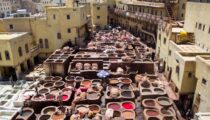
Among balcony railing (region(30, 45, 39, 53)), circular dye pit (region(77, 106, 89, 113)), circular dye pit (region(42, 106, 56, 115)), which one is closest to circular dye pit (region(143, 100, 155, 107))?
circular dye pit (region(77, 106, 89, 113))

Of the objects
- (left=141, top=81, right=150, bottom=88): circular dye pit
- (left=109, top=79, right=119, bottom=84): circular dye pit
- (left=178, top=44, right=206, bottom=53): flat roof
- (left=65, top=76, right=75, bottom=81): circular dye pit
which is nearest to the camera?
(left=178, top=44, right=206, bottom=53): flat roof

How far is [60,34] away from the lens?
48.5 meters

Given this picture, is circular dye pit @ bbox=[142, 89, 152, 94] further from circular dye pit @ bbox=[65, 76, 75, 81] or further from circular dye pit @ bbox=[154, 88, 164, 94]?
circular dye pit @ bbox=[65, 76, 75, 81]

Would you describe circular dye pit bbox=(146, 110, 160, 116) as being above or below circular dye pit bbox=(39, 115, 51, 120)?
above

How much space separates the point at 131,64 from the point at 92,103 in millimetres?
11731

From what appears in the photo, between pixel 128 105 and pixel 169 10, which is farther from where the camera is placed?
pixel 169 10

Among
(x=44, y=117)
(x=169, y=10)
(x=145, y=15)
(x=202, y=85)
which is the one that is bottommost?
(x=44, y=117)

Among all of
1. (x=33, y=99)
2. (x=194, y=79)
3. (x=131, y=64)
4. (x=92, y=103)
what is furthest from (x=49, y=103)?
(x=194, y=79)

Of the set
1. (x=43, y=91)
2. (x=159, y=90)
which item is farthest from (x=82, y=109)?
(x=159, y=90)

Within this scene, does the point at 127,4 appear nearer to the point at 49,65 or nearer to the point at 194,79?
the point at 49,65

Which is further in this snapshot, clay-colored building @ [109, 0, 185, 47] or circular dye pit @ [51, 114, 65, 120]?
clay-colored building @ [109, 0, 185, 47]

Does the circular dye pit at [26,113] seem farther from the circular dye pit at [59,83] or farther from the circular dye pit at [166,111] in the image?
the circular dye pit at [166,111]

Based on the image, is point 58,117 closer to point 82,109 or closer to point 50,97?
point 82,109

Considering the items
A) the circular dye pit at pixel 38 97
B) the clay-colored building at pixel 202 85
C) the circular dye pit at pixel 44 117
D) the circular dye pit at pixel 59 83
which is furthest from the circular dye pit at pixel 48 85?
the clay-colored building at pixel 202 85
